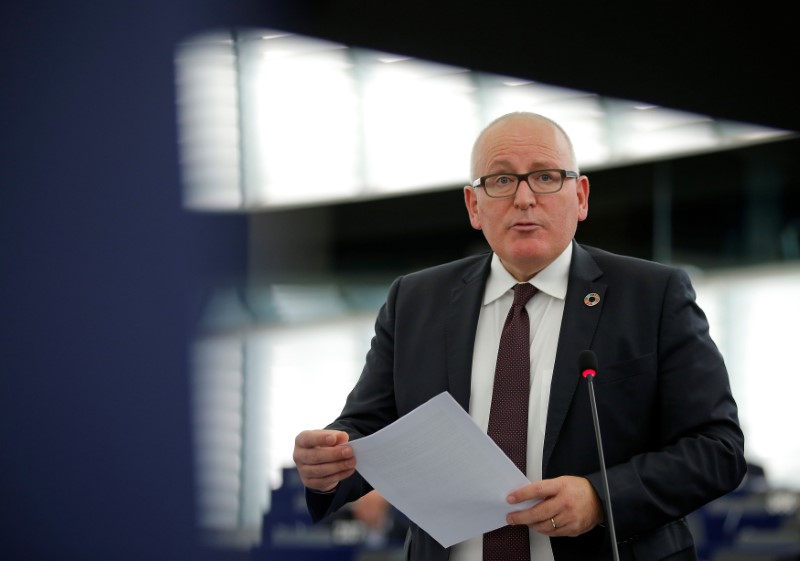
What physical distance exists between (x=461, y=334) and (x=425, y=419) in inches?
14.6

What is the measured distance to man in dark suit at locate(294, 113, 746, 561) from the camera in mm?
1777

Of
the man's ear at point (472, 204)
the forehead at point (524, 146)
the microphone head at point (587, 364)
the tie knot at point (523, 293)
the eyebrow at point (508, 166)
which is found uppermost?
the forehead at point (524, 146)

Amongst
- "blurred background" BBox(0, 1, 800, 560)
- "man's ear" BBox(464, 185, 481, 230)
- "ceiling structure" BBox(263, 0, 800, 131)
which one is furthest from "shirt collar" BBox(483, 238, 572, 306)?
"ceiling structure" BBox(263, 0, 800, 131)

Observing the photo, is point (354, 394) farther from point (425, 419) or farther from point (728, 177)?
point (728, 177)

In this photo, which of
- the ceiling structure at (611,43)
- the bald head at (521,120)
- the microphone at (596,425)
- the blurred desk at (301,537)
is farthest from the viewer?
the ceiling structure at (611,43)

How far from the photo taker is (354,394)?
2.18 metres

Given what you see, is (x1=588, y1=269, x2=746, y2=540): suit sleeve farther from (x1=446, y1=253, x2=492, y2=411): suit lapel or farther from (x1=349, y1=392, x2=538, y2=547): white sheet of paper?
(x1=446, y1=253, x2=492, y2=411): suit lapel

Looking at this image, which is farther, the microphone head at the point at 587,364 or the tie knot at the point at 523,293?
the tie knot at the point at 523,293

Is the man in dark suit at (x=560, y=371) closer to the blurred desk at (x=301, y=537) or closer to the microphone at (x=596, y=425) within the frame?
the microphone at (x=596, y=425)

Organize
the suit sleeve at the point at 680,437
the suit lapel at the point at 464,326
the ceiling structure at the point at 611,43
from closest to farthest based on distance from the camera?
the suit sleeve at the point at 680,437 < the suit lapel at the point at 464,326 < the ceiling structure at the point at 611,43

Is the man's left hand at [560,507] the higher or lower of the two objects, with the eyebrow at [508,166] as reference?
lower

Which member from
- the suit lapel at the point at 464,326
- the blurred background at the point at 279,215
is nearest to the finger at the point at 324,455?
the suit lapel at the point at 464,326

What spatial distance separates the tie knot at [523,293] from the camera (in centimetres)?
206

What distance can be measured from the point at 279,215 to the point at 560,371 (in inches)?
171
